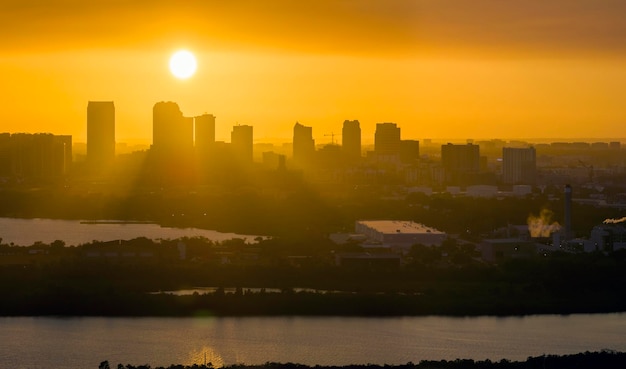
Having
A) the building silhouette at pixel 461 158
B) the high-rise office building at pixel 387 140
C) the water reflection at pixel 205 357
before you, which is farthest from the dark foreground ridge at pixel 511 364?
the high-rise office building at pixel 387 140

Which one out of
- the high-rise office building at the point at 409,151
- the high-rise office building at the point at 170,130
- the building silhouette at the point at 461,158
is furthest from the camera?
the high-rise office building at the point at 409,151

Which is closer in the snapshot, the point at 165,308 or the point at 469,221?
the point at 165,308

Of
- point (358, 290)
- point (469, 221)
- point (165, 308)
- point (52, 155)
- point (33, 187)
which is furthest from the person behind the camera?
point (52, 155)

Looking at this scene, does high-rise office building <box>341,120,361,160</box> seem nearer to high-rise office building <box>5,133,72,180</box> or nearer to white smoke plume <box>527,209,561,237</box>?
high-rise office building <box>5,133,72,180</box>

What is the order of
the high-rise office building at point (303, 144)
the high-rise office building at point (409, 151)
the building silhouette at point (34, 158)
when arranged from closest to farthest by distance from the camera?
the building silhouette at point (34, 158) < the high-rise office building at point (303, 144) < the high-rise office building at point (409, 151)

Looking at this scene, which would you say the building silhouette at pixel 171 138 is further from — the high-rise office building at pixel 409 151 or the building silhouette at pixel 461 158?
the building silhouette at pixel 461 158

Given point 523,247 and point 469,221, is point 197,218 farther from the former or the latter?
point 523,247

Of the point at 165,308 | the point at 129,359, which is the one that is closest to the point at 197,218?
the point at 165,308

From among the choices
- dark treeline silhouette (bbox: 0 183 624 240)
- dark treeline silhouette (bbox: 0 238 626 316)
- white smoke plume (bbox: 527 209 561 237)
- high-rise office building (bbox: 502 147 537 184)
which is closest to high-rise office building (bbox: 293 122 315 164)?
high-rise office building (bbox: 502 147 537 184)
